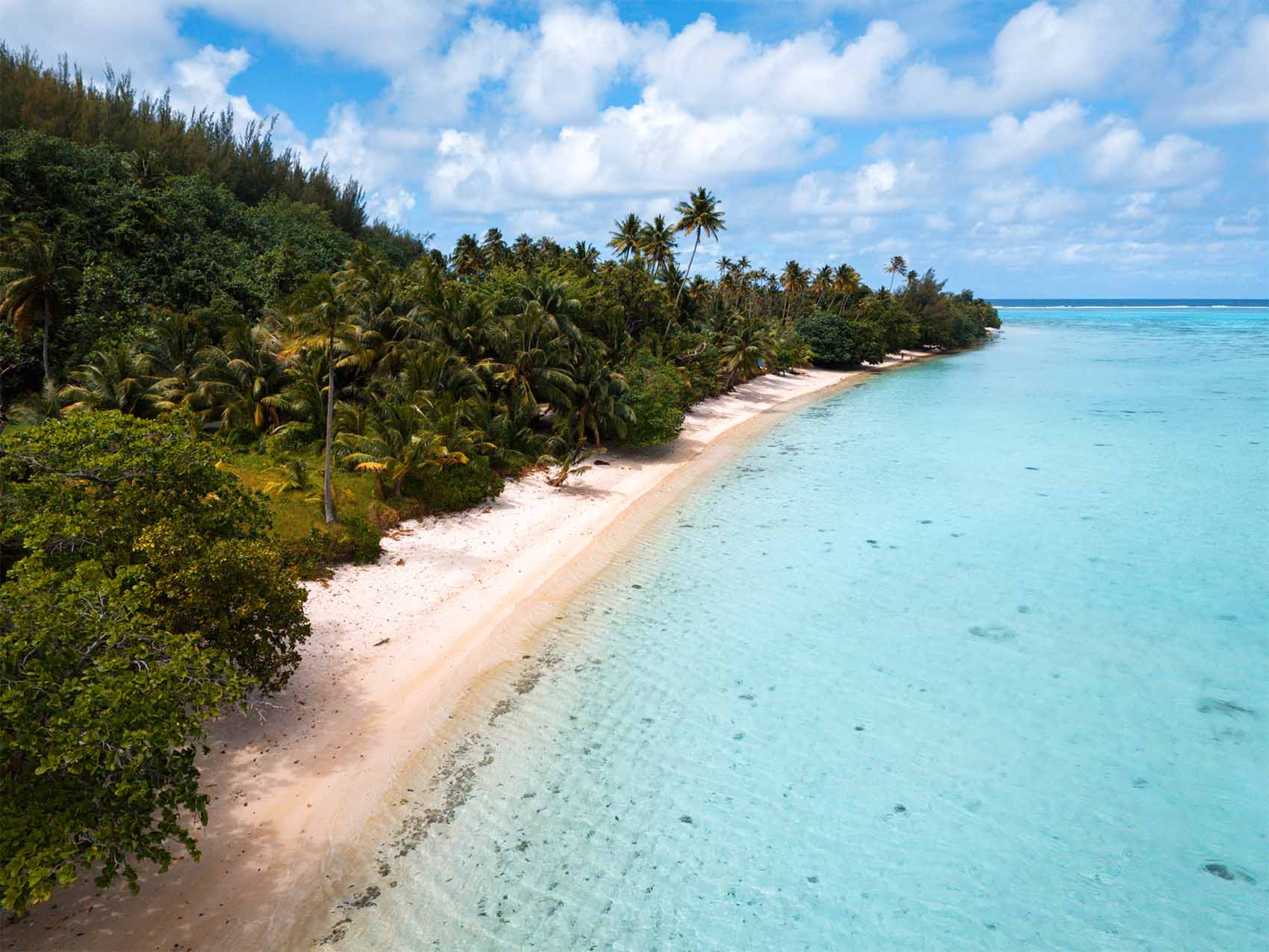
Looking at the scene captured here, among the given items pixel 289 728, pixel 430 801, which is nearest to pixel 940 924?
pixel 430 801

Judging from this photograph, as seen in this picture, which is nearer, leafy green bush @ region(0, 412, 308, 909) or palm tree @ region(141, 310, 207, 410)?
leafy green bush @ region(0, 412, 308, 909)

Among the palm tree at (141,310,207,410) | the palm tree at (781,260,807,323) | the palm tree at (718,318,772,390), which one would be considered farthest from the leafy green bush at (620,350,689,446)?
the palm tree at (781,260,807,323)

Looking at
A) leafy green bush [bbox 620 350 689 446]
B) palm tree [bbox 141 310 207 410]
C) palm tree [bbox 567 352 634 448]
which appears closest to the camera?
palm tree [bbox 141 310 207 410]

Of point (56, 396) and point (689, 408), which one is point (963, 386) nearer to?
point (689, 408)

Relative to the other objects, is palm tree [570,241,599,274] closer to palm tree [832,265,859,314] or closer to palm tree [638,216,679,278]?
palm tree [638,216,679,278]

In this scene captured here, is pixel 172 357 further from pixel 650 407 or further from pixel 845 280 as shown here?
pixel 845 280

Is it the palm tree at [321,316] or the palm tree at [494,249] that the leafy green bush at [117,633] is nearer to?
the palm tree at [321,316]

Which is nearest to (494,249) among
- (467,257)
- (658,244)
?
(467,257)
